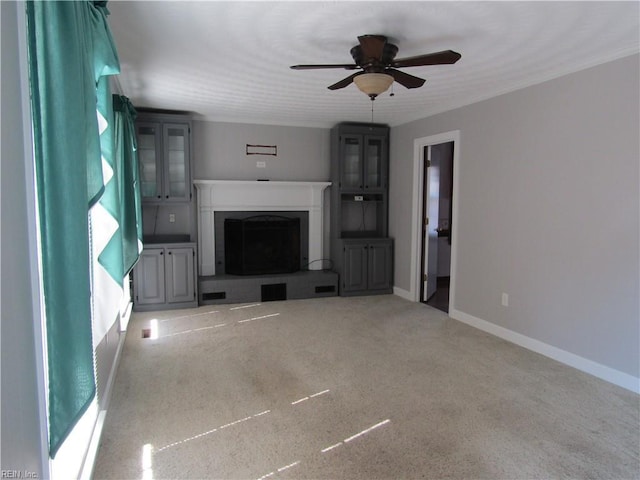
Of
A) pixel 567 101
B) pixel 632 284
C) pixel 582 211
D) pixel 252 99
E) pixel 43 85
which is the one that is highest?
pixel 252 99

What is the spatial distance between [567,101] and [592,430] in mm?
2546

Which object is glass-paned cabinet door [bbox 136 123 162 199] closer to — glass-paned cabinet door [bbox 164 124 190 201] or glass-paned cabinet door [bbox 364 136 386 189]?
glass-paned cabinet door [bbox 164 124 190 201]

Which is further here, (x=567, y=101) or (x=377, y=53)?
(x=567, y=101)

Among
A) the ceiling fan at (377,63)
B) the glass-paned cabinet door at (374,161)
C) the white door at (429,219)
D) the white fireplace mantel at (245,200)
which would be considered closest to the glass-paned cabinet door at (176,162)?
the white fireplace mantel at (245,200)

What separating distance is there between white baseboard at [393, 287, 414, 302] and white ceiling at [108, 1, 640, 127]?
2623mm

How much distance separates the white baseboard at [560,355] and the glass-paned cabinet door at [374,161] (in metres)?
2.29

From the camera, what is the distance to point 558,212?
141 inches

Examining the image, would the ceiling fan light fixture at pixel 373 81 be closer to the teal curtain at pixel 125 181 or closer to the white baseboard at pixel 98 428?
the teal curtain at pixel 125 181

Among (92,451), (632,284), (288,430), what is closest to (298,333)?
(288,430)

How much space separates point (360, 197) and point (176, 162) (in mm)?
2583

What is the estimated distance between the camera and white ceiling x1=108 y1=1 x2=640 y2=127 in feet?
7.99

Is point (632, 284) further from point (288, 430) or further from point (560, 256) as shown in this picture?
point (288, 430)

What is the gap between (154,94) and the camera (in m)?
4.45

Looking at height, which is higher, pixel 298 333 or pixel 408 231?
pixel 408 231
